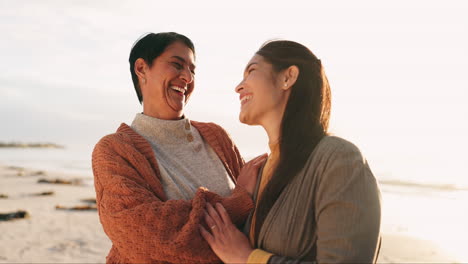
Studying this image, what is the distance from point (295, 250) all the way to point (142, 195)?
796mm

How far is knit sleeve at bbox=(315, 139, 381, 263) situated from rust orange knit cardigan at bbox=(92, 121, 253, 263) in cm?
60

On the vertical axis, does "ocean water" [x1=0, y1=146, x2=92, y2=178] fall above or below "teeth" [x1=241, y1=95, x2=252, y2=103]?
below

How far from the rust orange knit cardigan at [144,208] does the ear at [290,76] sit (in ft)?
2.01

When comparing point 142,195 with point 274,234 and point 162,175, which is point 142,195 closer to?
point 162,175

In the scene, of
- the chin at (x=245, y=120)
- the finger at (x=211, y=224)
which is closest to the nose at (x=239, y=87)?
the chin at (x=245, y=120)

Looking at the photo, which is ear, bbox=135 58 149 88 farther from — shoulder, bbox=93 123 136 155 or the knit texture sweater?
shoulder, bbox=93 123 136 155

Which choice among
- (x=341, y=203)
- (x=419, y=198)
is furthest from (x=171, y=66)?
(x=419, y=198)

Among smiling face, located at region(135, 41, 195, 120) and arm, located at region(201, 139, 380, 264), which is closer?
arm, located at region(201, 139, 380, 264)

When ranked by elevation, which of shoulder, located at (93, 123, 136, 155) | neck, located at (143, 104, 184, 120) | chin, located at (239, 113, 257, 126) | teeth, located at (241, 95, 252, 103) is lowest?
shoulder, located at (93, 123, 136, 155)

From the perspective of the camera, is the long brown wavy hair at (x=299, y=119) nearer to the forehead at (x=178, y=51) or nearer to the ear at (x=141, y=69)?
the forehead at (x=178, y=51)

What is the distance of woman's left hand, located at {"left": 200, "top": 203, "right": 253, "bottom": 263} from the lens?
1958 millimetres

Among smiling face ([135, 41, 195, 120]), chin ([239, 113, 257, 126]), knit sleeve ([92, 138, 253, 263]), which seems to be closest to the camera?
knit sleeve ([92, 138, 253, 263])

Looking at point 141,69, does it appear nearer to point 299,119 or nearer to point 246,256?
point 299,119

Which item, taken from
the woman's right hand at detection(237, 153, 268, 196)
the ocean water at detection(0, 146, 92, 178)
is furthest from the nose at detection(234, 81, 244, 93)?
the ocean water at detection(0, 146, 92, 178)
